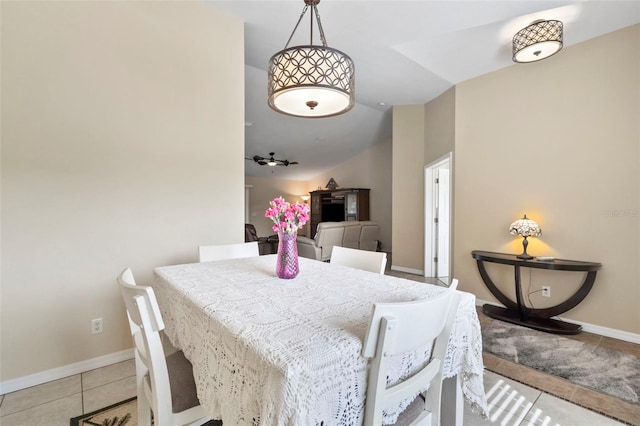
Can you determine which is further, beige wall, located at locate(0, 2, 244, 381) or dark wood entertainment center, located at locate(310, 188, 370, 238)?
dark wood entertainment center, located at locate(310, 188, 370, 238)

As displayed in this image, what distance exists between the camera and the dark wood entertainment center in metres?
8.03

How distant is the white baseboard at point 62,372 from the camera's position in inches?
70.3

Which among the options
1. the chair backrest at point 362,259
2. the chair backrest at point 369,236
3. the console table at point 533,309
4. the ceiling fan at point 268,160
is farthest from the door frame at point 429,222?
the ceiling fan at point 268,160

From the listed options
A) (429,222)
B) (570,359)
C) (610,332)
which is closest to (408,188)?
(429,222)

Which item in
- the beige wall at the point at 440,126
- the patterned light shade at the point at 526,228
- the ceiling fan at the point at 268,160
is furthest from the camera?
the ceiling fan at the point at 268,160

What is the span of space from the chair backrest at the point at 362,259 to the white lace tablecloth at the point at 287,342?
1.00ft

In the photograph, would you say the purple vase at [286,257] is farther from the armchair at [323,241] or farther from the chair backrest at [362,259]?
the armchair at [323,241]

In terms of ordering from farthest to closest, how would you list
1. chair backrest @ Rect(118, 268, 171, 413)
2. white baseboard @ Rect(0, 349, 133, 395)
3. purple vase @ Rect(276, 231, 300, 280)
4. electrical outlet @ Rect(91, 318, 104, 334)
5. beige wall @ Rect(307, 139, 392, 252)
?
beige wall @ Rect(307, 139, 392, 252)
electrical outlet @ Rect(91, 318, 104, 334)
white baseboard @ Rect(0, 349, 133, 395)
purple vase @ Rect(276, 231, 300, 280)
chair backrest @ Rect(118, 268, 171, 413)

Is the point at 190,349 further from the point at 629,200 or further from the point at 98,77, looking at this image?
the point at 629,200

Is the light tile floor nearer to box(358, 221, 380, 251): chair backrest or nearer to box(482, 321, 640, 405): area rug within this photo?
box(482, 321, 640, 405): area rug

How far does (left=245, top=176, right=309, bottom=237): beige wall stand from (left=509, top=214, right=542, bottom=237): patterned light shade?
6.83 metres

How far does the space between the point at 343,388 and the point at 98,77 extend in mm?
2555

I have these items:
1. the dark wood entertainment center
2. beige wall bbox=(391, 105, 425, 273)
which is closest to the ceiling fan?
the dark wood entertainment center

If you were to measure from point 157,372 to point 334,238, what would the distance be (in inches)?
194
